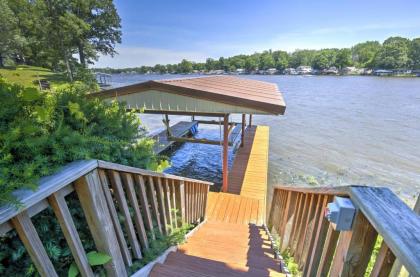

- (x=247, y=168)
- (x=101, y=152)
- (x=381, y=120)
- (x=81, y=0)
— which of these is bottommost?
(x=381, y=120)

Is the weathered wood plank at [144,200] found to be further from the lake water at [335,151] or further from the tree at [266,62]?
the tree at [266,62]

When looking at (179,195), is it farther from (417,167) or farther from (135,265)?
(417,167)

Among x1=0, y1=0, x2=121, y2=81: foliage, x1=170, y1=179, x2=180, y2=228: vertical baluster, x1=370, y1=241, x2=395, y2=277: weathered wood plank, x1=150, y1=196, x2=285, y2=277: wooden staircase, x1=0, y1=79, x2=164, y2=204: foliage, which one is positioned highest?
x1=0, y1=0, x2=121, y2=81: foliage

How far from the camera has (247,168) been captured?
7.92 meters

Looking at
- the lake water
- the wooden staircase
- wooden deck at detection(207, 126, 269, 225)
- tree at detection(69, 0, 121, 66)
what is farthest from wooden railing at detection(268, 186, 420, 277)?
tree at detection(69, 0, 121, 66)

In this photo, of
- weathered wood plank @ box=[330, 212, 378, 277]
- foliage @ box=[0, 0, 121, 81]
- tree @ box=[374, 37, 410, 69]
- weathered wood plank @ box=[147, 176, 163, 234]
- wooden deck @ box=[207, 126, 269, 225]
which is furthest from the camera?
tree @ box=[374, 37, 410, 69]

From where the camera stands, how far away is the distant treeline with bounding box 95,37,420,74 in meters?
58.1

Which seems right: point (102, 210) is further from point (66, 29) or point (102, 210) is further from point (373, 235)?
point (66, 29)

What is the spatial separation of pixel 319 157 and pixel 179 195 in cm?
927

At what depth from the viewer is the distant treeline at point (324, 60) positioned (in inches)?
2286

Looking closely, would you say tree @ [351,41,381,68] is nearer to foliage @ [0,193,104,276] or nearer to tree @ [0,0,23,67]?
tree @ [0,0,23,67]

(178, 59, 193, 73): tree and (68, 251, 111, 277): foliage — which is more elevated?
(68, 251, 111, 277): foliage

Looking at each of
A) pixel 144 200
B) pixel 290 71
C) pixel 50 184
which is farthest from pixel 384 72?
pixel 50 184

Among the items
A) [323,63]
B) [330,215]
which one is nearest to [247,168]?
[330,215]
